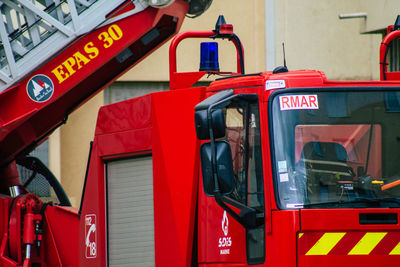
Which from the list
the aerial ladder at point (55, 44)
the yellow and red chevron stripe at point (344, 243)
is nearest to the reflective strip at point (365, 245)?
the yellow and red chevron stripe at point (344, 243)

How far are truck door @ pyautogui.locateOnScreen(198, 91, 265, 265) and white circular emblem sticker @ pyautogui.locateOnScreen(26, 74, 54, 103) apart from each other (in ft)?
6.61

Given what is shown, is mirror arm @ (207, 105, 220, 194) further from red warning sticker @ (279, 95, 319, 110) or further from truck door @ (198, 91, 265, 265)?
red warning sticker @ (279, 95, 319, 110)

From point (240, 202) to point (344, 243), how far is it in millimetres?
756

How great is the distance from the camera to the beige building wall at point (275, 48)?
46.4 feet

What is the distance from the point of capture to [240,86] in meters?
5.57

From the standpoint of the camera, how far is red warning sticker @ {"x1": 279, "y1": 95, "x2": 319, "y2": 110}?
208 inches

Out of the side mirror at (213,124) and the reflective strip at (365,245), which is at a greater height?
the side mirror at (213,124)

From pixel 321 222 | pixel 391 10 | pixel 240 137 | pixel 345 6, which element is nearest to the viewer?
pixel 321 222

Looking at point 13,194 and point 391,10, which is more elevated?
point 391,10

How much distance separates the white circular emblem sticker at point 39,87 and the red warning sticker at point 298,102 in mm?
2411

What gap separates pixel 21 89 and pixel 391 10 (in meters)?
7.47

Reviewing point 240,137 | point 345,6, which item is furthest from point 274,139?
point 345,6

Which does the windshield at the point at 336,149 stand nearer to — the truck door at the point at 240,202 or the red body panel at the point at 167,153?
the truck door at the point at 240,202

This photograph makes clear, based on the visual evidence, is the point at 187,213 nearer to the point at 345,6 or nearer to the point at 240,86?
the point at 240,86
